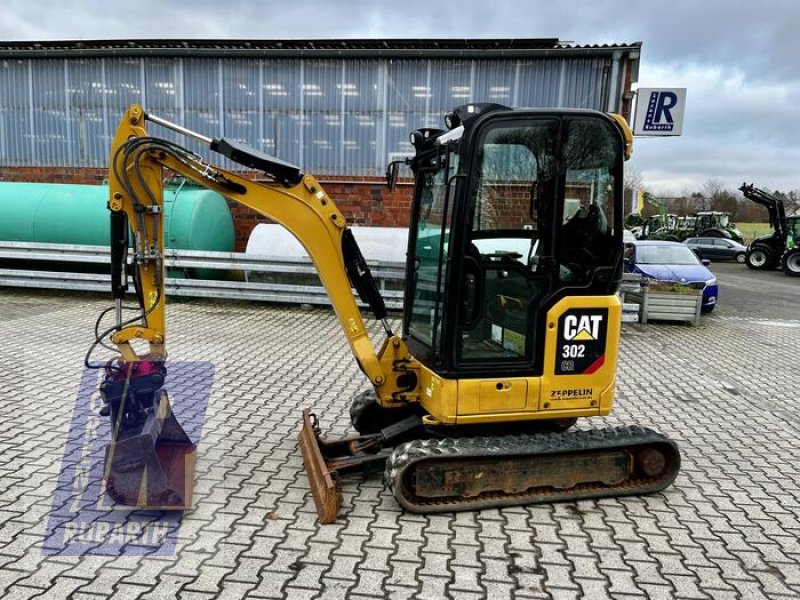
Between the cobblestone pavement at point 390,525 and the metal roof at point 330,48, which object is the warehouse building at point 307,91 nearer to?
the metal roof at point 330,48

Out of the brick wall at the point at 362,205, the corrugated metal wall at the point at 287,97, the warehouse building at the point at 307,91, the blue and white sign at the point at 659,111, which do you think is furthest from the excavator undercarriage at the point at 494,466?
the blue and white sign at the point at 659,111

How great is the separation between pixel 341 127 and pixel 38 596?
1092 centimetres

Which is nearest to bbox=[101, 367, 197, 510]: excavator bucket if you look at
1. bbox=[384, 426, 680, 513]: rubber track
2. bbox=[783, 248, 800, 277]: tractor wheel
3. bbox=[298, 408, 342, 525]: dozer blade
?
bbox=[298, 408, 342, 525]: dozer blade

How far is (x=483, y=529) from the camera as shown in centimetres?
362

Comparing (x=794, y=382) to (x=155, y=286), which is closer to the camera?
(x=155, y=286)

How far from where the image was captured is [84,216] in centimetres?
1100

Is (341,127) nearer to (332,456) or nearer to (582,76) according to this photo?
(582,76)

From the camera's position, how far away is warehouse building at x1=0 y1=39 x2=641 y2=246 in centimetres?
1202

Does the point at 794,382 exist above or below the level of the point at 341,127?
below

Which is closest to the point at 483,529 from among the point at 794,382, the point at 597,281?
the point at 597,281

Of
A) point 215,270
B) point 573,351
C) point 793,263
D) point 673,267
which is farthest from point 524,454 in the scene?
point 793,263

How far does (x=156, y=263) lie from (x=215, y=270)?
24.6 ft

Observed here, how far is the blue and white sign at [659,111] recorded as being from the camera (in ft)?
38.6

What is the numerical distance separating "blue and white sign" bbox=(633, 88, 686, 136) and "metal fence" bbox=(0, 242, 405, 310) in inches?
241
